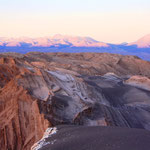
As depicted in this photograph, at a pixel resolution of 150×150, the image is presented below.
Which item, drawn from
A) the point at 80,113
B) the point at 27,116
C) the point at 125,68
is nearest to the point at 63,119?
the point at 80,113

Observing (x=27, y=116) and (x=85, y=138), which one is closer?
(x=85, y=138)

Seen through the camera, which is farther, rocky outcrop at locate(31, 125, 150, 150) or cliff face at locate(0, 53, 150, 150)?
cliff face at locate(0, 53, 150, 150)

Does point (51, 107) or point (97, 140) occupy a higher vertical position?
point (97, 140)

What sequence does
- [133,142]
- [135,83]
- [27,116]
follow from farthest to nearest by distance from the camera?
[135,83], [27,116], [133,142]

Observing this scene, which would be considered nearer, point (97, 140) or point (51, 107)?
point (97, 140)

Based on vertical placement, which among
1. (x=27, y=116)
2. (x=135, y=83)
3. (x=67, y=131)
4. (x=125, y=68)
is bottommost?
(x=125, y=68)

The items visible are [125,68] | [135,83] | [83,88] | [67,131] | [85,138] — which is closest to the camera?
[85,138]

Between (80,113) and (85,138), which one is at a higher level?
(85,138)

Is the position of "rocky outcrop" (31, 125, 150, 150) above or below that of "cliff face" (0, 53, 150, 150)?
above

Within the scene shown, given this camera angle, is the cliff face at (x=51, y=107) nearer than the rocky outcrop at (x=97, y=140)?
No

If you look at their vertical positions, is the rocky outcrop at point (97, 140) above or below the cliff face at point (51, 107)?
above

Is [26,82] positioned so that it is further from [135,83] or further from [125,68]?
[125,68]
